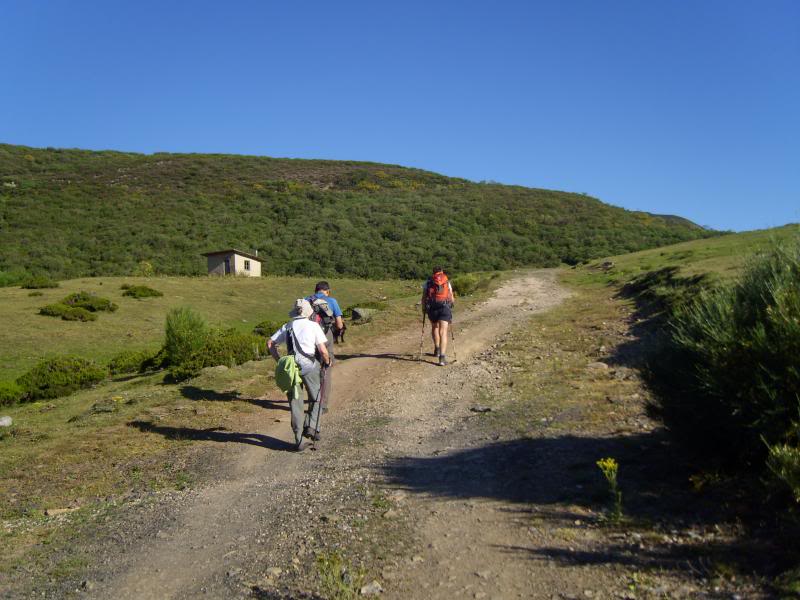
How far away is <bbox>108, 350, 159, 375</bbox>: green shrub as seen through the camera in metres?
17.6

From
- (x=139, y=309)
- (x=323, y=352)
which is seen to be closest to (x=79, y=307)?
(x=139, y=309)

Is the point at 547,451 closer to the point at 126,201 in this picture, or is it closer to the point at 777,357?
the point at 777,357

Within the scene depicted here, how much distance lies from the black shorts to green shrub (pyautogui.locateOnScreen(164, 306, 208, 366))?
6789 mm

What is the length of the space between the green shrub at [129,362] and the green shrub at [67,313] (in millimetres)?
6200

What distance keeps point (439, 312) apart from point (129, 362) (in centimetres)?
1029

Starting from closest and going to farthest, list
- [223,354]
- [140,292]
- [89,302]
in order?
[223,354] → [89,302] → [140,292]

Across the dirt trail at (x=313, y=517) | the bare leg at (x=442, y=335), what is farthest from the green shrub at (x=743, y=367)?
the bare leg at (x=442, y=335)

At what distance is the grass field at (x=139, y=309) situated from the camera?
68.1 ft

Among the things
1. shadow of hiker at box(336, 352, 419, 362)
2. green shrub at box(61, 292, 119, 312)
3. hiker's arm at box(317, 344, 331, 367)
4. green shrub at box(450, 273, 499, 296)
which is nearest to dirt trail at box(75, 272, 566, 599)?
hiker's arm at box(317, 344, 331, 367)

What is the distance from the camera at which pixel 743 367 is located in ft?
15.8

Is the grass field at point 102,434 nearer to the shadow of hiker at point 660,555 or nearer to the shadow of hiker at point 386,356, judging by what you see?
the shadow of hiker at point 386,356

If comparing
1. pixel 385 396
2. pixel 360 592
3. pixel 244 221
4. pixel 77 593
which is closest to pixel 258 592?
pixel 360 592

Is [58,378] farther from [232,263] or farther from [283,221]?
[283,221]

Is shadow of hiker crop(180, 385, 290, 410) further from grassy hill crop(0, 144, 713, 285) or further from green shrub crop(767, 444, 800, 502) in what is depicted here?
grassy hill crop(0, 144, 713, 285)
